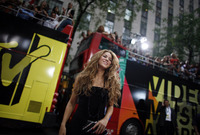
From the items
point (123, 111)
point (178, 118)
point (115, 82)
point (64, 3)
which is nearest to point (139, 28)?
point (64, 3)

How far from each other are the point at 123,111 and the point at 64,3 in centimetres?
1622

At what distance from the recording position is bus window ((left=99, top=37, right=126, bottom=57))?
18.2ft

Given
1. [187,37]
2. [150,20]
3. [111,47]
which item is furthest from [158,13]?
[111,47]

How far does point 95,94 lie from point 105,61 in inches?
19.0

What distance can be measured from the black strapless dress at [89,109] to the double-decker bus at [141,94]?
3568 mm

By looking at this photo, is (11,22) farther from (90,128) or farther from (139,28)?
(139,28)

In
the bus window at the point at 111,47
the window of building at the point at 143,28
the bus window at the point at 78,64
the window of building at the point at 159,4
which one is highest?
the window of building at the point at 159,4

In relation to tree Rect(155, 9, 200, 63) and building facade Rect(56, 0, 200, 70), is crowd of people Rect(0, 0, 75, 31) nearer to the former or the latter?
tree Rect(155, 9, 200, 63)

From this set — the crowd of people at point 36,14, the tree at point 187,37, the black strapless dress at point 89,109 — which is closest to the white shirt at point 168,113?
the black strapless dress at point 89,109

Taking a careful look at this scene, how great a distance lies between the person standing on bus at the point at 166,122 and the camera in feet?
18.3

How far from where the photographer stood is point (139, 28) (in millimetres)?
20906

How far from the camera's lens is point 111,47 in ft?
18.9

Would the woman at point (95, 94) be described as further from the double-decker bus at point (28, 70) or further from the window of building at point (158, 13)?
the window of building at point (158, 13)

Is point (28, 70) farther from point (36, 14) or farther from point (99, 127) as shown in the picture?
point (99, 127)
